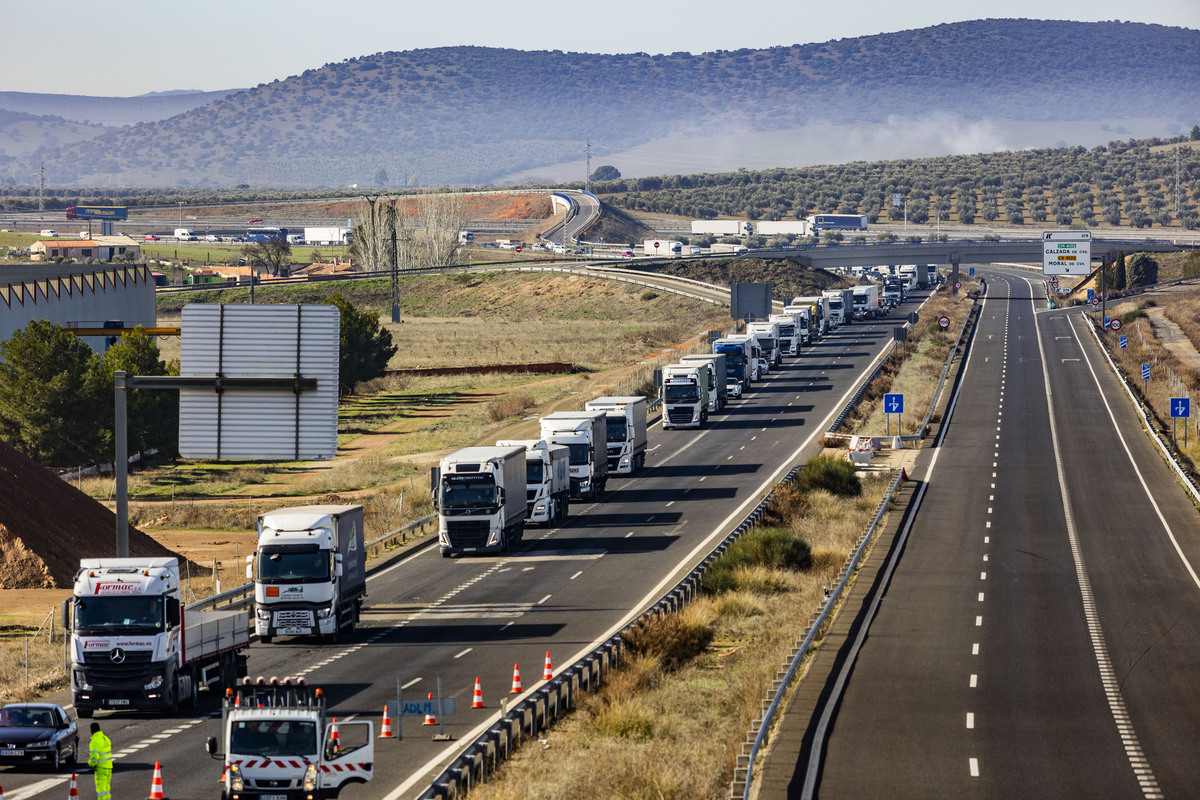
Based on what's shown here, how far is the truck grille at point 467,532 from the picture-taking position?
149ft

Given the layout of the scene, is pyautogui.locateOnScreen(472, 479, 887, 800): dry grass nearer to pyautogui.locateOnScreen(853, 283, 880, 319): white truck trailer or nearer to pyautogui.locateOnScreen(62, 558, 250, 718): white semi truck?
pyautogui.locateOnScreen(62, 558, 250, 718): white semi truck

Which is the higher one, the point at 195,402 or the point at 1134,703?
the point at 195,402

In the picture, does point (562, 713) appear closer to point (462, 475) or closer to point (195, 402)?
point (195, 402)

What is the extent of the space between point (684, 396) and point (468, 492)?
33508 millimetres

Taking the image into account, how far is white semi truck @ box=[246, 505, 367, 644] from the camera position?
32781 millimetres

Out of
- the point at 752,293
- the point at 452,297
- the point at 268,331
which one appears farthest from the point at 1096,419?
the point at 452,297

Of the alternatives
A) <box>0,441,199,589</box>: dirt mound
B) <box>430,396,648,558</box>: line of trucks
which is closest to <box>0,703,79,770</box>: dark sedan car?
<box>0,441,199,589</box>: dirt mound

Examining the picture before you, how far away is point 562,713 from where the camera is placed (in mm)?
26188

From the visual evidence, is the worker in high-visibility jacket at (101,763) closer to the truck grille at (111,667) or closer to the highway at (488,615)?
the highway at (488,615)

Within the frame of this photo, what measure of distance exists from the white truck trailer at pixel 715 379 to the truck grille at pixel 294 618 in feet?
160

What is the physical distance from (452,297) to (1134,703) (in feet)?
495

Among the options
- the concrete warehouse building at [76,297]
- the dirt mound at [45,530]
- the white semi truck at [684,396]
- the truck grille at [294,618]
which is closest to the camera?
the truck grille at [294,618]

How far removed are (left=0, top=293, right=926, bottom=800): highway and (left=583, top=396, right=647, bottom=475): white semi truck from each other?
79cm

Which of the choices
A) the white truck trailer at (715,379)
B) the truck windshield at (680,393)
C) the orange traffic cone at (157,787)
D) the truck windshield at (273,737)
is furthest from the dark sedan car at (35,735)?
the white truck trailer at (715,379)
